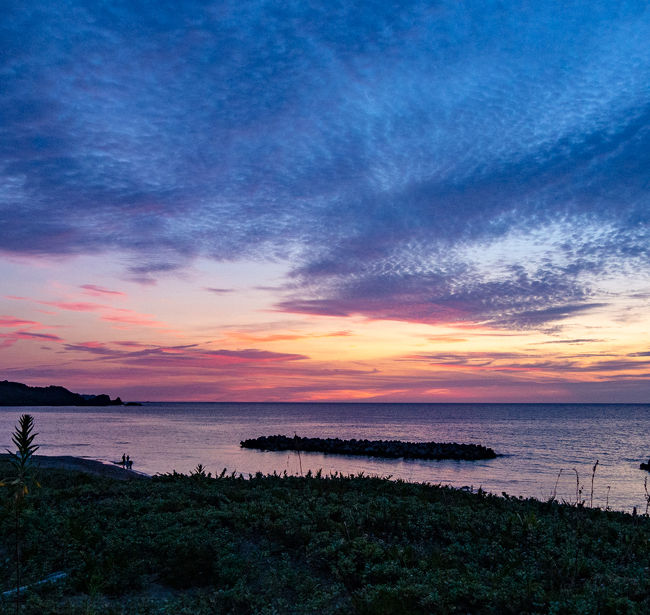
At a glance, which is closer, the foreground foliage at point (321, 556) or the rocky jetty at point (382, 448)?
the foreground foliage at point (321, 556)

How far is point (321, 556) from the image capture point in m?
8.89

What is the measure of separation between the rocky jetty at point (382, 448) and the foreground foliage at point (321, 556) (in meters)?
39.3

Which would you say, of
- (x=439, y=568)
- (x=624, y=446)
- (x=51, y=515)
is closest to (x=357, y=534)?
(x=439, y=568)

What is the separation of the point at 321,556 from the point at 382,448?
4971 cm

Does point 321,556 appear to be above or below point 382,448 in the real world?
above

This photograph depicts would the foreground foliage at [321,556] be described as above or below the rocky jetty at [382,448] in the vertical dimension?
above

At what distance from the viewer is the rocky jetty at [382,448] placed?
5328 cm

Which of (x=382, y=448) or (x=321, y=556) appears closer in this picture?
(x=321, y=556)

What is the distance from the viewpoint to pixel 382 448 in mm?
56812

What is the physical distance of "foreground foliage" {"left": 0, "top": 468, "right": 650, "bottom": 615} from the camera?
7.08 meters

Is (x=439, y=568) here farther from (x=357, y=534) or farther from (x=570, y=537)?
(x=570, y=537)

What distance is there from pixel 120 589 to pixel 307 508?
15.7 feet

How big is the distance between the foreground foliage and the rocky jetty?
3928 cm

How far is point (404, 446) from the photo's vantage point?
189 feet
